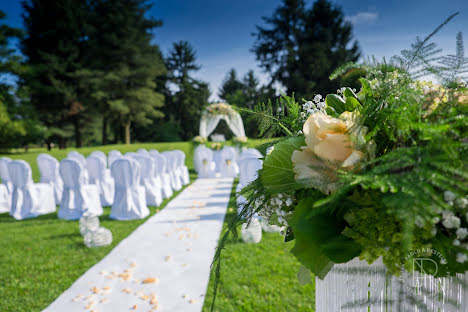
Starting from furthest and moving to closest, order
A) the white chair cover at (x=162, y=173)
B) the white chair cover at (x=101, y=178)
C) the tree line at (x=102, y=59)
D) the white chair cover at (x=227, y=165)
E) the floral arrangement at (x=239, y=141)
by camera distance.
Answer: the tree line at (x=102, y=59) → the floral arrangement at (x=239, y=141) → the white chair cover at (x=227, y=165) → the white chair cover at (x=162, y=173) → the white chair cover at (x=101, y=178)

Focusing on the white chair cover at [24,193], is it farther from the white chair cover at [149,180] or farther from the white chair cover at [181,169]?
the white chair cover at [181,169]

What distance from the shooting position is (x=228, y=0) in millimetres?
28750

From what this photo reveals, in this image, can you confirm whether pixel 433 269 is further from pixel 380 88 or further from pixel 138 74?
pixel 138 74

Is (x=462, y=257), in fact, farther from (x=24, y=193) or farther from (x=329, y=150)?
(x=24, y=193)

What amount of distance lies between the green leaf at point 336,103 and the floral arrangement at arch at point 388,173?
14 mm

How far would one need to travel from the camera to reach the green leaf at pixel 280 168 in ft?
2.67

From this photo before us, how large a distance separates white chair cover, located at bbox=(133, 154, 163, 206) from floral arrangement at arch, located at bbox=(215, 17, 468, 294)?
6541mm

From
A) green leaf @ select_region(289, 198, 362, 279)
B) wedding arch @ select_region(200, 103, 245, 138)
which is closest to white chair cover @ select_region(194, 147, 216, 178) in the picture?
wedding arch @ select_region(200, 103, 245, 138)

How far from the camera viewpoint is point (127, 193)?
617 cm

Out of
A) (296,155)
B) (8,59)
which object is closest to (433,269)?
(296,155)

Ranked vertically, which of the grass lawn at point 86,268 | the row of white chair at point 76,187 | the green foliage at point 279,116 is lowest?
the grass lawn at point 86,268

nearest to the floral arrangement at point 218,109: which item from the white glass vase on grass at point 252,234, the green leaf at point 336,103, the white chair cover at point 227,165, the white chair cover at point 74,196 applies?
the white chair cover at point 227,165

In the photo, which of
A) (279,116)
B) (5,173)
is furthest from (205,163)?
(279,116)

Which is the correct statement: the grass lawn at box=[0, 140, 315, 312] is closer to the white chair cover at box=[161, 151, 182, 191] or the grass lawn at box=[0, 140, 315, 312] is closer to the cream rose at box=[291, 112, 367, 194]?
the cream rose at box=[291, 112, 367, 194]
